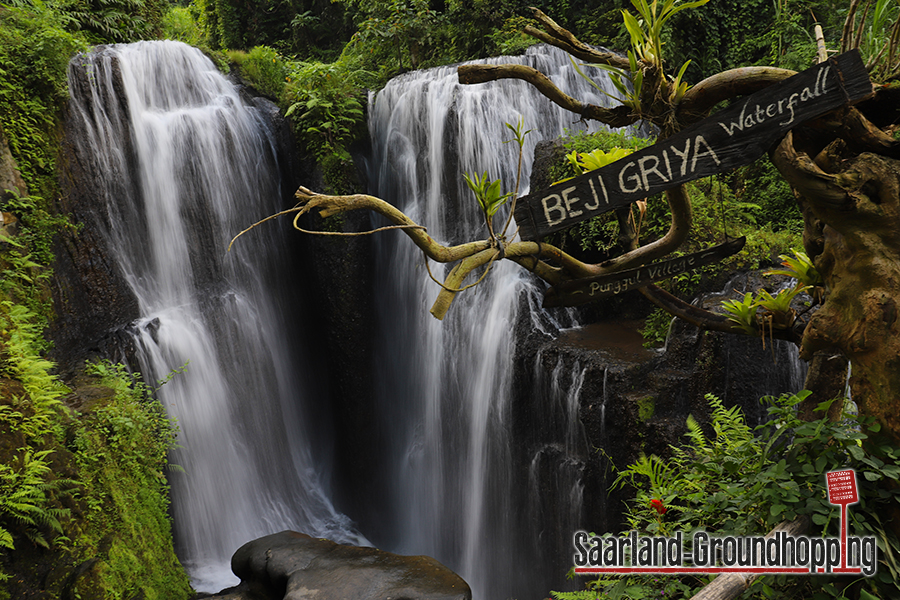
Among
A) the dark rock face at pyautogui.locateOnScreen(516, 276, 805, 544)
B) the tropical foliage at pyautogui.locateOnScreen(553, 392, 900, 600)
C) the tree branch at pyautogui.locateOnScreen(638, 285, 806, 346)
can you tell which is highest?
the tree branch at pyautogui.locateOnScreen(638, 285, 806, 346)

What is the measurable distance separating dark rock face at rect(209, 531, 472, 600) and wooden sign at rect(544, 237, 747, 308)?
3.42m

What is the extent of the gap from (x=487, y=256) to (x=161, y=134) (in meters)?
7.60

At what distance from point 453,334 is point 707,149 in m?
6.06

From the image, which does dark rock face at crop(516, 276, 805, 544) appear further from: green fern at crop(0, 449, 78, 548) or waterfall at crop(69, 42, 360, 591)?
green fern at crop(0, 449, 78, 548)

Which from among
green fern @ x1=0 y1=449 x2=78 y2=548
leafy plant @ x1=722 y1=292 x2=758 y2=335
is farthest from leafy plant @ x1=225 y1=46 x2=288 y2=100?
leafy plant @ x1=722 y1=292 x2=758 y2=335

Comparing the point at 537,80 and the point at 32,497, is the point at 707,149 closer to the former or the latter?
the point at 537,80

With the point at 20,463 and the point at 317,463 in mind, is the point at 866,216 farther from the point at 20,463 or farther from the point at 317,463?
the point at 317,463

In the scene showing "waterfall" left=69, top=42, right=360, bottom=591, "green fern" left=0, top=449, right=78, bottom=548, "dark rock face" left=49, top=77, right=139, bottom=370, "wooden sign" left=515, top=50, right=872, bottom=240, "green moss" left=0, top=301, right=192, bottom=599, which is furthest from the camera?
"waterfall" left=69, top=42, right=360, bottom=591

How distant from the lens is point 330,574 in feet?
18.5

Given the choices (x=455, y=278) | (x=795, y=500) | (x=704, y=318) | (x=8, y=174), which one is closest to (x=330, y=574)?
(x=455, y=278)

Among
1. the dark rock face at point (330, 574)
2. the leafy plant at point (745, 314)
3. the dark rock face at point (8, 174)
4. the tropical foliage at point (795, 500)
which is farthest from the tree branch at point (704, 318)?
the dark rock face at point (8, 174)

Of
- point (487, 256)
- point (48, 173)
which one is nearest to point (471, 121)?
point (48, 173)

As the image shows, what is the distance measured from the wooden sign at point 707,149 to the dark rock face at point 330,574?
3988mm

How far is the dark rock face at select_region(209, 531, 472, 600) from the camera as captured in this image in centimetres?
532
